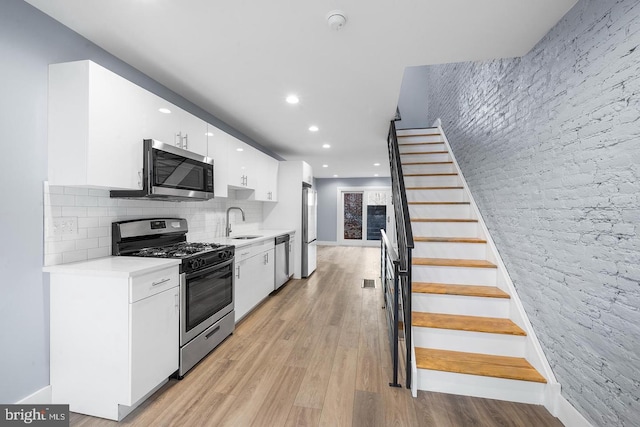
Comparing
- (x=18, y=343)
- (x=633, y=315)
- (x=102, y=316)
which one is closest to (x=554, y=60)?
(x=633, y=315)

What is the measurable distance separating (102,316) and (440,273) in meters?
2.60

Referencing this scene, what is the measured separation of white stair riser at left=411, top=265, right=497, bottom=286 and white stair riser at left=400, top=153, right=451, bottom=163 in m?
2.04

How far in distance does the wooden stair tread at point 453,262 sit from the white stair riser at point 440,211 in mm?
665

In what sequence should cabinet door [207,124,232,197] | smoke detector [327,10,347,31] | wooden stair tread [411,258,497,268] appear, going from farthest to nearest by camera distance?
cabinet door [207,124,232,197], wooden stair tread [411,258,497,268], smoke detector [327,10,347,31]

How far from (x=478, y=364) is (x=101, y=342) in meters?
2.52

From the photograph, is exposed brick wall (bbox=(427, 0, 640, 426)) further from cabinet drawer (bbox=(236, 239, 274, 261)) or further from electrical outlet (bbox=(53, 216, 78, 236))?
electrical outlet (bbox=(53, 216, 78, 236))

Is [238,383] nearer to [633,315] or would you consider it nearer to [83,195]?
[83,195]

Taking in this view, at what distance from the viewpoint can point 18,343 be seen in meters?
1.60

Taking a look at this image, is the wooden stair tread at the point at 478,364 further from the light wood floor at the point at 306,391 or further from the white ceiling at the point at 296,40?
the white ceiling at the point at 296,40

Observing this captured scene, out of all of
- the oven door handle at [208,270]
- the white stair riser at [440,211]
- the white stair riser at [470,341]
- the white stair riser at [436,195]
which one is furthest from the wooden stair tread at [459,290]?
the oven door handle at [208,270]

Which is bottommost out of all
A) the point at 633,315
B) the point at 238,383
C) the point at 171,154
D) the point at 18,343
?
the point at 238,383

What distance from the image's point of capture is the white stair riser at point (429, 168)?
3885 millimetres

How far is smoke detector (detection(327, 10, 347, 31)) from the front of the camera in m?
1.65

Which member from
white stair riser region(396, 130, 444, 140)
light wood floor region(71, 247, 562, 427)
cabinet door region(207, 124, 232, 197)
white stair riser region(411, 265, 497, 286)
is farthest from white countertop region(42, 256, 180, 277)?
white stair riser region(396, 130, 444, 140)
